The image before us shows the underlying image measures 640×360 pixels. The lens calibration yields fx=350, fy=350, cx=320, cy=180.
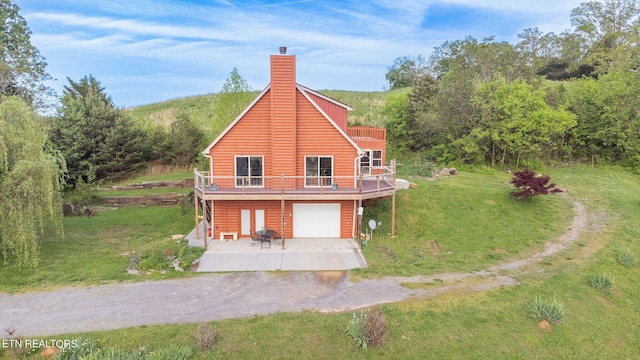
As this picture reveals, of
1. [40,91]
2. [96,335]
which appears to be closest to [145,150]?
[40,91]

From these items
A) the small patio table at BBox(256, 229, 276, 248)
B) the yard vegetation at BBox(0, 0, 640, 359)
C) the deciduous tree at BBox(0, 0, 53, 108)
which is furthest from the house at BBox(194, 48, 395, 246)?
the deciduous tree at BBox(0, 0, 53, 108)

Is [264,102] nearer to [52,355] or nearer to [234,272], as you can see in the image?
[234,272]

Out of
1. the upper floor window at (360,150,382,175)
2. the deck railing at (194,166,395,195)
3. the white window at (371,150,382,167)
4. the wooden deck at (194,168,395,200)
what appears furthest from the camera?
the white window at (371,150,382,167)

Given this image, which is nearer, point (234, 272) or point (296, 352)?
point (296, 352)

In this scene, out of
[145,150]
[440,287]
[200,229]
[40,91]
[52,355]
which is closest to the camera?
[52,355]

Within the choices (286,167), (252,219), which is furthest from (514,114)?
(252,219)

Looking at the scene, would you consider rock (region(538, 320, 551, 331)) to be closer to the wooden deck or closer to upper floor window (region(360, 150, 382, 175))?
the wooden deck

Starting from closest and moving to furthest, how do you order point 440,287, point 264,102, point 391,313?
1. point 391,313
2. point 440,287
3. point 264,102
